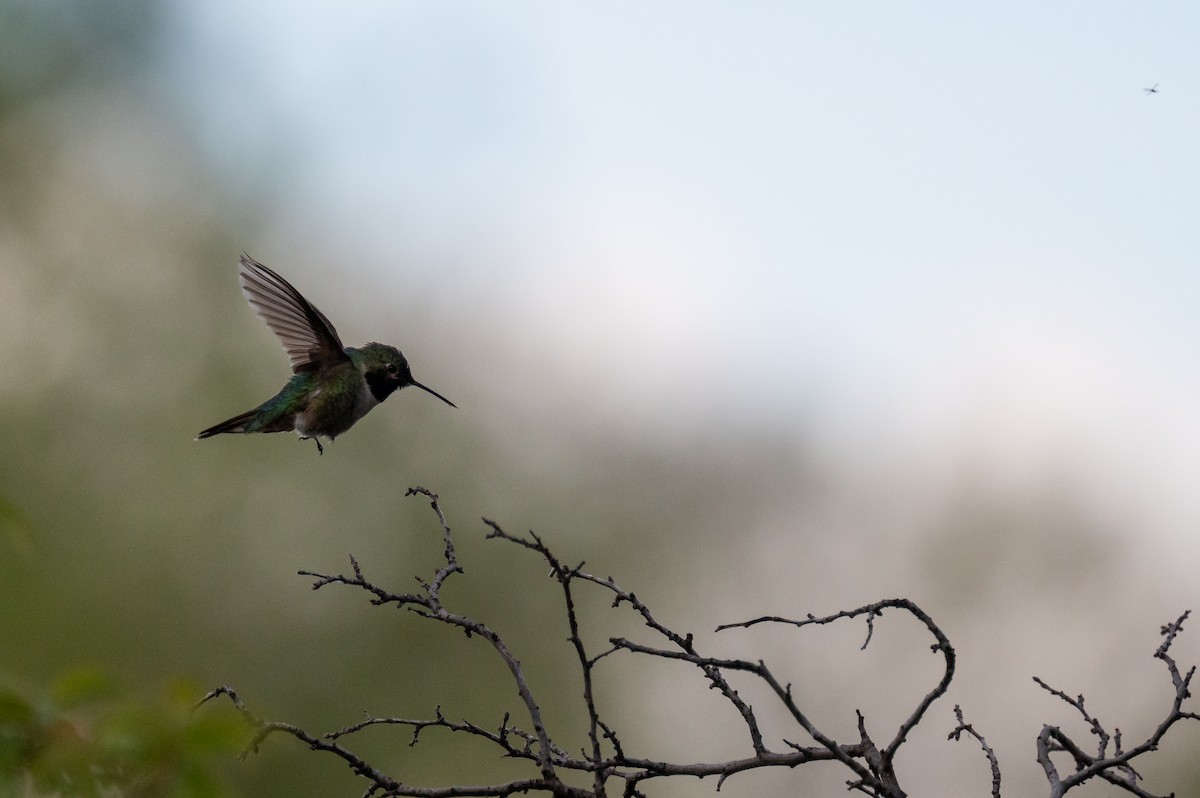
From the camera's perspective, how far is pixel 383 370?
6223 millimetres

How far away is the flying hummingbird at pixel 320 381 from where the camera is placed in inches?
238

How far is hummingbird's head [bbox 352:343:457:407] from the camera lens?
6227 millimetres

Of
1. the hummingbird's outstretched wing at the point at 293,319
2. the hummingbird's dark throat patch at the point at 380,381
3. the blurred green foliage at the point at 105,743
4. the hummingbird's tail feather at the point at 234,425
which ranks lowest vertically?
the blurred green foliage at the point at 105,743

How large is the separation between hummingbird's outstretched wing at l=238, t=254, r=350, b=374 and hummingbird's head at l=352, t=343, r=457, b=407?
118 millimetres

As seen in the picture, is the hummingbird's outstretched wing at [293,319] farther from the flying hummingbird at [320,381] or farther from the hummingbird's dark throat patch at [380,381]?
the hummingbird's dark throat patch at [380,381]

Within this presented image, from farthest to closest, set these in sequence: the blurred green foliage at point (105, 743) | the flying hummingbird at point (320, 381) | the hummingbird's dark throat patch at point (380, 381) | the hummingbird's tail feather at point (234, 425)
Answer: the hummingbird's dark throat patch at point (380, 381), the flying hummingbird at point (320, 381), the hummingbird's tail feather at point (234, 425), the blurred green foliage at point (105, 743)

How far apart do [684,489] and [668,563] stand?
2.37 m

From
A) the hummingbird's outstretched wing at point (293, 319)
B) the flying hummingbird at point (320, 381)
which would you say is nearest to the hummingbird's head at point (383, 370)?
the flying hummingbird at point (320, 381)

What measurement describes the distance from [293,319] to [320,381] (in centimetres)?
40

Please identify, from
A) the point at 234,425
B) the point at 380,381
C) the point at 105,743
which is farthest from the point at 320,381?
the point at 105,743

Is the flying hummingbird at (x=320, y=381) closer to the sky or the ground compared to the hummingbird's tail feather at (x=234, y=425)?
closer to the sky

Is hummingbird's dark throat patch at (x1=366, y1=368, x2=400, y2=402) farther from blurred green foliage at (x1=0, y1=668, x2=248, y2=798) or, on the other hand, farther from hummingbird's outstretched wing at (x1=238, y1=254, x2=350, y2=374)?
blurred green foliage at (x1=0, y1=668, x2=248, y2=798)

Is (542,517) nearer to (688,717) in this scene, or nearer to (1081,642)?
→ (688,717)

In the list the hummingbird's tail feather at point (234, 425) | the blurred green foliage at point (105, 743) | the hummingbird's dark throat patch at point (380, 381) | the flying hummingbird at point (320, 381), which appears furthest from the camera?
the hummingbird's dark throat patch at point (380, 381)
